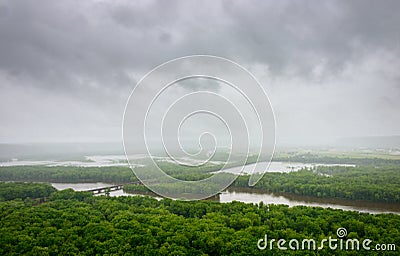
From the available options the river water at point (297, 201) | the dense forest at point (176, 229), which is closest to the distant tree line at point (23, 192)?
the river water at point (297, 201)

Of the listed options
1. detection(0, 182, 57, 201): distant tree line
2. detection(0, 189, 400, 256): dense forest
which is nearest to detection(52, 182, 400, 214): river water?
detection(0, 182, 57, 201): distant tree line

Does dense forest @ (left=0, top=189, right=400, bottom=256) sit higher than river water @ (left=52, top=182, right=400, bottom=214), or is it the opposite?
dense forest @ (left=0, top=189, right=400, bottom=256)

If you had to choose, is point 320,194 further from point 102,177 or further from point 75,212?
point 102,177

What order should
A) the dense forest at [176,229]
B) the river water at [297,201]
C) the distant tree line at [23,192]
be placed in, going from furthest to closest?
the distant tree line at [23,192] < the river water at [297,201] < the dense forest at [176,229]

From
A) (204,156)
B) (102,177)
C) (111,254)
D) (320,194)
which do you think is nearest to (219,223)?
(204,156)

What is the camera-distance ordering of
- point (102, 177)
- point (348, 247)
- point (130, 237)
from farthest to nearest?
point (102, 177) → point (130, 237) → point (348, 247)

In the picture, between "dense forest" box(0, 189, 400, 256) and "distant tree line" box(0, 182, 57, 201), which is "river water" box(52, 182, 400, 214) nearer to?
"distant tree line" box(0, 182, 57, 201)

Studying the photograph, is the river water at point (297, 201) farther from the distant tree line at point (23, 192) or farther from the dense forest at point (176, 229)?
the dense forest at point (176, 229)

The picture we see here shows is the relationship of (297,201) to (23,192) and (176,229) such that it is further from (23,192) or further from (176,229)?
(23,192)
